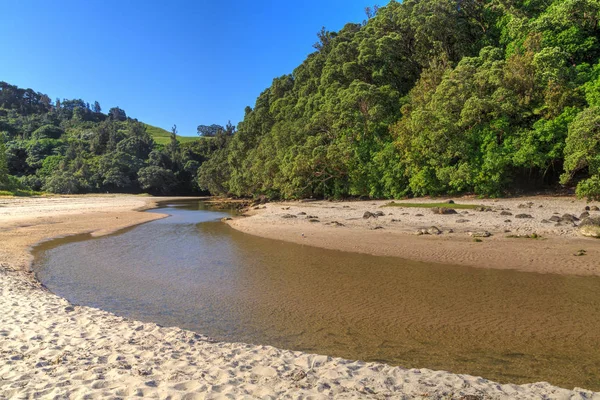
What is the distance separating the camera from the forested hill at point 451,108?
30.5 metres

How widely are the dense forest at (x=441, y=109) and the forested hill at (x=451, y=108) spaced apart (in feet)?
0.45

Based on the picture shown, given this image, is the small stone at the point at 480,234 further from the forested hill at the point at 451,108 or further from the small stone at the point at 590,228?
the forested hill at the point at 451,108

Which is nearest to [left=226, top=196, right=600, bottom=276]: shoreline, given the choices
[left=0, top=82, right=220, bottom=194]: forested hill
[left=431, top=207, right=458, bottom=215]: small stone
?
[left=431, top=207, right=458, bottom=215]: small stone

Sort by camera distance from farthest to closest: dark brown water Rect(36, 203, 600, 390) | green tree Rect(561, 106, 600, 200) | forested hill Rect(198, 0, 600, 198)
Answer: forested hill Rect(198, 0, 600, 198), green tree Rect(561, 106, 600, 200), dark brown water Rect(36, 203, 600, 390)

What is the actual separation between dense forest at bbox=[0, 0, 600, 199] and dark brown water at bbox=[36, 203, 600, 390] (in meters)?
20.7

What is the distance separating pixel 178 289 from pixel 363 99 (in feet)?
135

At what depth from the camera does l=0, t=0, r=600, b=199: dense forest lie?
3061 cm

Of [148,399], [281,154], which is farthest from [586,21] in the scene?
[148,399]

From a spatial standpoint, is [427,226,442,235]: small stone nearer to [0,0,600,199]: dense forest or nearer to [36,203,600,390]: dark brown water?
[36,203,600,390]: dark brown water

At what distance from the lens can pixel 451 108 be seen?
117 ft

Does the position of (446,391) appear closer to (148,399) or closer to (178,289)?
(148,399)

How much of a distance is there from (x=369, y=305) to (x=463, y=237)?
9745mm

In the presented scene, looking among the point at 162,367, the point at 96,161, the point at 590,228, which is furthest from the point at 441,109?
the point at 96,161

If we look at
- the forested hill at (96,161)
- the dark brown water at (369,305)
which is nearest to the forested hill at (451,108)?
the dark brown water at (369,305)
